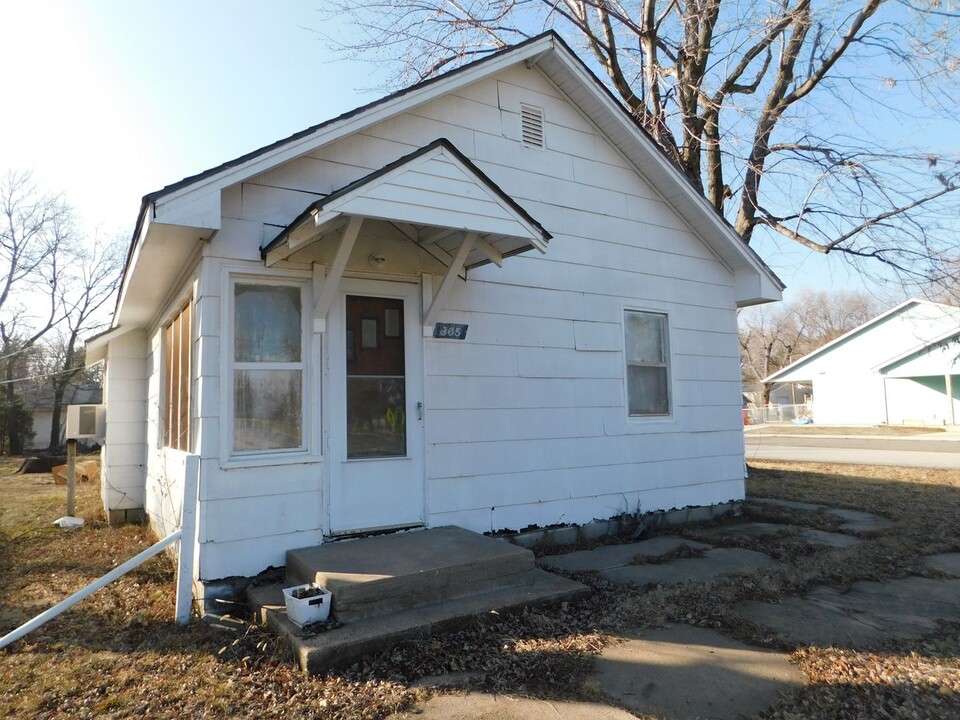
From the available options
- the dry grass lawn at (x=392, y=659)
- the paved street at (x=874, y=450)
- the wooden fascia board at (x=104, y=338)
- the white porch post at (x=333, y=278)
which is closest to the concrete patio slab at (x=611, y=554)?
the dry grass lawn at (x=392, y=659)

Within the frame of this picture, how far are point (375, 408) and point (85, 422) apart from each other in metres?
6.58

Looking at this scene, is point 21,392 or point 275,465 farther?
point 21,392

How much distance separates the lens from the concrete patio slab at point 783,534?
6375 millimetres

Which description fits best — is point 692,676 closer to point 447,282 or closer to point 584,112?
point 447,282

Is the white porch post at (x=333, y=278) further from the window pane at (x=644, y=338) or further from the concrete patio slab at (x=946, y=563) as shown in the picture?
the concrete patio slab at (x=946, y=563)

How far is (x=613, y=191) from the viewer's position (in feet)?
23.6

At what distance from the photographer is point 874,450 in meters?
20.5

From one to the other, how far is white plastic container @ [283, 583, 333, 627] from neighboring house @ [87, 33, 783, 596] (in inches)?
40.6

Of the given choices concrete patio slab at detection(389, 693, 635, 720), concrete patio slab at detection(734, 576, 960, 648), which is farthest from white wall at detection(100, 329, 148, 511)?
concrete patio slab at detection(734, 576, 960, 648)

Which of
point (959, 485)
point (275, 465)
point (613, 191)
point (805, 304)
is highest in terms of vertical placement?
point (805, 304)

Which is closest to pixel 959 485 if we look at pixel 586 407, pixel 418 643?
pixel 586 407

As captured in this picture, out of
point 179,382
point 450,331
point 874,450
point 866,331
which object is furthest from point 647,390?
point 866,331

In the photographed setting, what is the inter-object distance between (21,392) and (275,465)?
37877mm

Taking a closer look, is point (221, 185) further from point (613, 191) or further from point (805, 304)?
point (805, 304)
